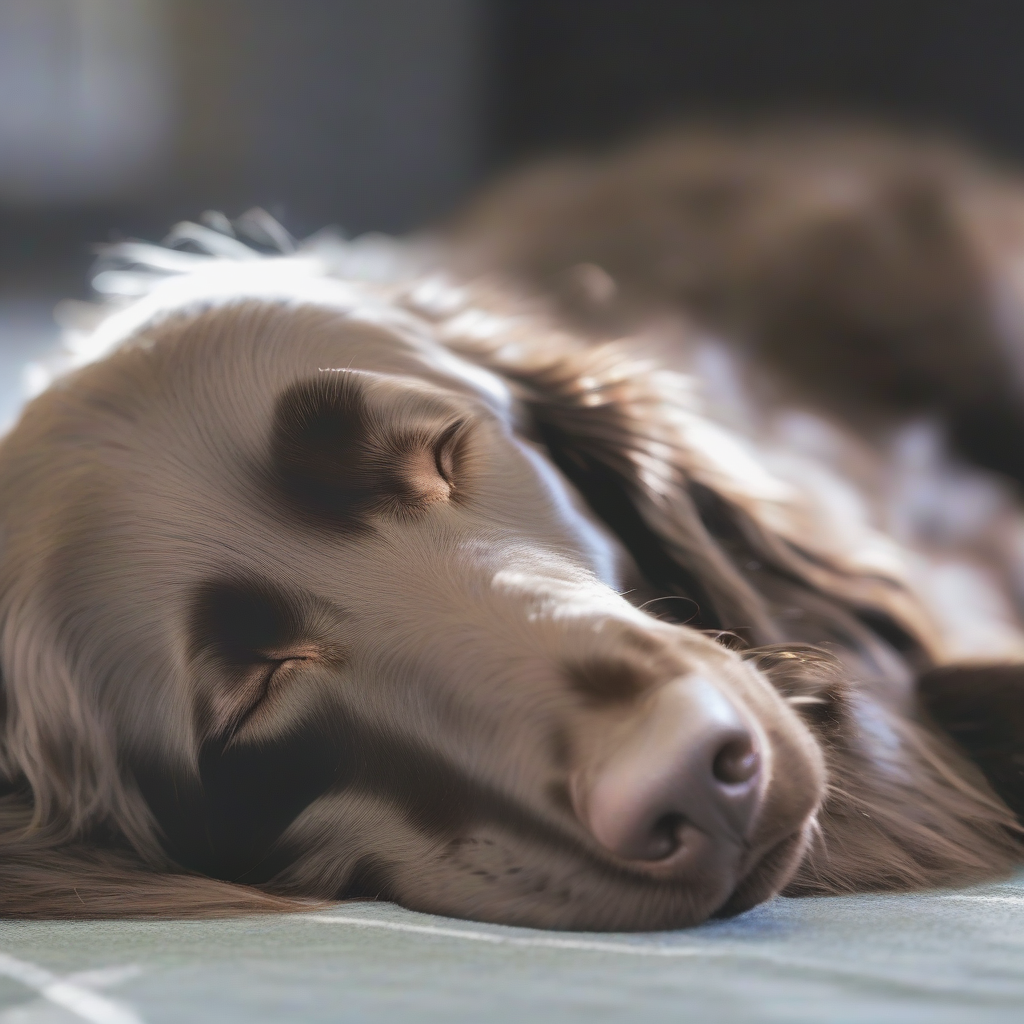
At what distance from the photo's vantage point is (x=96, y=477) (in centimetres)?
133

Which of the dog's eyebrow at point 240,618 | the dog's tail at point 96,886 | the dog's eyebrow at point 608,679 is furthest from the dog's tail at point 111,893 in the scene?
the dog's eyebrow at point 608,679

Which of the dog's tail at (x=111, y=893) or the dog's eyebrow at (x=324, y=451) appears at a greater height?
the dog's eyebrow at (x=324, y=451)

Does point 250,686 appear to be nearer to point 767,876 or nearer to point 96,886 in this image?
point 96,886

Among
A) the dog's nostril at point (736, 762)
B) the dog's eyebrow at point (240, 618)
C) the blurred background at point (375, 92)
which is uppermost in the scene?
the blurred background at point (375, 92)

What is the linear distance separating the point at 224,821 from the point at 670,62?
11.0ft

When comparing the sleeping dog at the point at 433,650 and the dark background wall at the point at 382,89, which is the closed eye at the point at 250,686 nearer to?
the sleeping dog at the point at 433,650

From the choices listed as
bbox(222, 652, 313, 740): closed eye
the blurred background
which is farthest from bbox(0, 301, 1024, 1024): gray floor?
the blurred background

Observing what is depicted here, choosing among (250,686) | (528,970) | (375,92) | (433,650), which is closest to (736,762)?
(528,970)

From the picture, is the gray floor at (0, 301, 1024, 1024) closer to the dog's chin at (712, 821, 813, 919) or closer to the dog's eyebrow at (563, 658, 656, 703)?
the dog's chin at (712, 821, 813, 919)

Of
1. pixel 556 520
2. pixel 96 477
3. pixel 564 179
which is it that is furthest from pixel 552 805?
pixel 564 179

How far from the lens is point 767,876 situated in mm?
1035

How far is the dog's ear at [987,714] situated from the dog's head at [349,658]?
0.50 metres

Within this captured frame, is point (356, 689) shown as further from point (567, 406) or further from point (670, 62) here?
point (670, 62)

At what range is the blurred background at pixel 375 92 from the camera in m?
3.70
